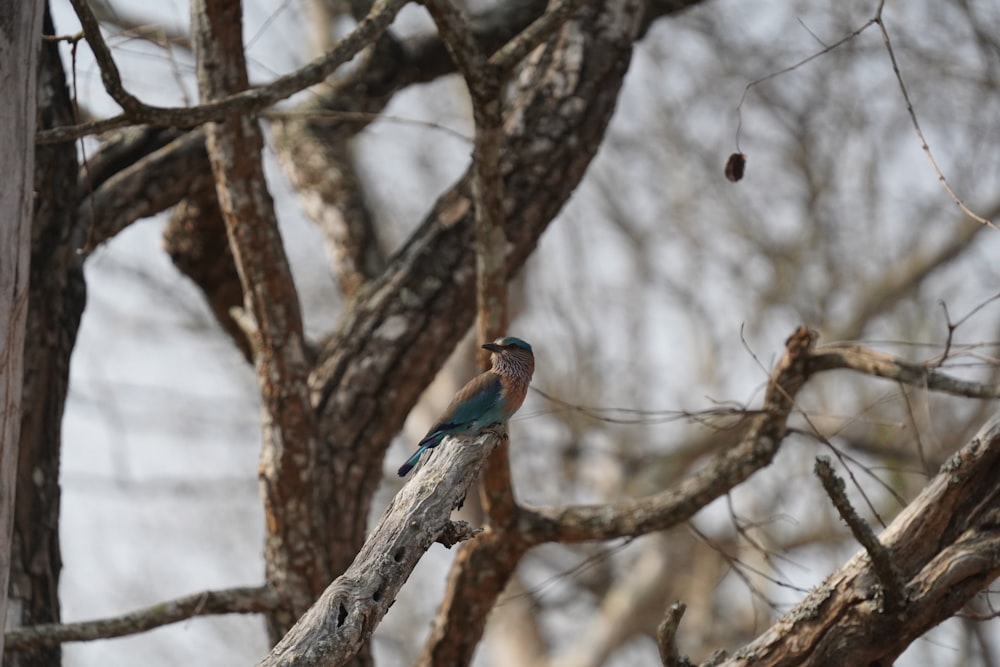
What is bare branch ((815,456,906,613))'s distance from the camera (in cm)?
287

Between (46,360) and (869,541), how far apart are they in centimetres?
275

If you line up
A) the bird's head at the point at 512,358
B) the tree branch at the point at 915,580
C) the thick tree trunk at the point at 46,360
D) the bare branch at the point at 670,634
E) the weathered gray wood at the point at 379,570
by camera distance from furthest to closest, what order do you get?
the thick tree trunk at the point at 46,360 → the bird's head at the point at 512,358 → the tree branch at the point at 915,580 → the bare branch at the point at 670,634 → the weathered gray wood at the point at 379,570

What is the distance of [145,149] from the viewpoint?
4926 millimetres

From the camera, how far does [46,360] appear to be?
158 inches

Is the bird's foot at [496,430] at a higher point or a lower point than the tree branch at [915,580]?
higher

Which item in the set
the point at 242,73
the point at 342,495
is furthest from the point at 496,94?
the point at 342,495

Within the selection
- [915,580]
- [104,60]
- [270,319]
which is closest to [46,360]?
[270,319]

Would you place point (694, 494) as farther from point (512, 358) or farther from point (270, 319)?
point (270, 319)

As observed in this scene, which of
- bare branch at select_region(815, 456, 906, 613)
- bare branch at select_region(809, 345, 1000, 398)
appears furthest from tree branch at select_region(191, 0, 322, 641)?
bare branch at select_region(815, 456, 906, 613)

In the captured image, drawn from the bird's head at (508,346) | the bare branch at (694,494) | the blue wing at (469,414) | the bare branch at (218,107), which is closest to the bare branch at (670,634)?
the blue wing at (469,414)

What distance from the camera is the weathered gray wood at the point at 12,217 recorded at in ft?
9.46

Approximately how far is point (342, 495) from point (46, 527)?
111 cm

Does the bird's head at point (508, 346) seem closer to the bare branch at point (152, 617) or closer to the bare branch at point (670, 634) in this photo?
the bare branch at point (670, 634)

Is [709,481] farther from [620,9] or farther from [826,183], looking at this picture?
[826,183]
